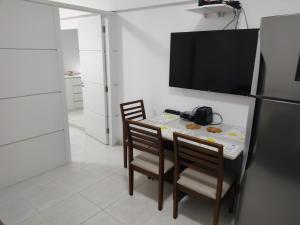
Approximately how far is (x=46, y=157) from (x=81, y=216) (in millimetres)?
1105

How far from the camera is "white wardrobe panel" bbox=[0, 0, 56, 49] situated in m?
2.32

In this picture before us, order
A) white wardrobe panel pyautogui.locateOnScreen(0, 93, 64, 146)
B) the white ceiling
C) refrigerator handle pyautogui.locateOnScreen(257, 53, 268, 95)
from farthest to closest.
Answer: the white ceiling
white wardrobe panel pyautogui.locateOnScreen(0, 93, 64, 146)
refrigerator handle pyautogui.locateOnScreen(257, 53, 268, 95)

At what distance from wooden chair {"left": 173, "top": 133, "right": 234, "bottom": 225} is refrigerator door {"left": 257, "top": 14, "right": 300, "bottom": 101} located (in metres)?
0.56

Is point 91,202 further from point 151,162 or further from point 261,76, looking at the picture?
point 261,76

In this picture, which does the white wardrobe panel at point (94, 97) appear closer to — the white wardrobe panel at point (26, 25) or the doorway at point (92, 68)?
the doorway at point (92, 68)

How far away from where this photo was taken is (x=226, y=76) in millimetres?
2359

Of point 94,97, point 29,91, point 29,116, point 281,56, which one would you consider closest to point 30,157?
point 29,116

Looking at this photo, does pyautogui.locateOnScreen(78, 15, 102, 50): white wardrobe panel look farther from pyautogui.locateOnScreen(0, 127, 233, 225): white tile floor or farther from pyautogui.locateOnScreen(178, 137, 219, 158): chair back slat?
pyautogui.locateOnScreen(178, 137, 219, 158): chair back slat

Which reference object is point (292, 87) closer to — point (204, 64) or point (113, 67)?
point (204, 64)

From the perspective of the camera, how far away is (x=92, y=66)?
12.1 ft

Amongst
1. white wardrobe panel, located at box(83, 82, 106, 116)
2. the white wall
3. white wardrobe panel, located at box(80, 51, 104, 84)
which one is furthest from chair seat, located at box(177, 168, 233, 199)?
white wardrobe panel, located at box(80, 51, 104, 84)

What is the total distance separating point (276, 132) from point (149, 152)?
117cm

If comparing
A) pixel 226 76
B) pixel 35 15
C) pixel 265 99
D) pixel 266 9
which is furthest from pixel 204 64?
pixel 35 15

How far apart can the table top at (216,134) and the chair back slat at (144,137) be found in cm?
13
